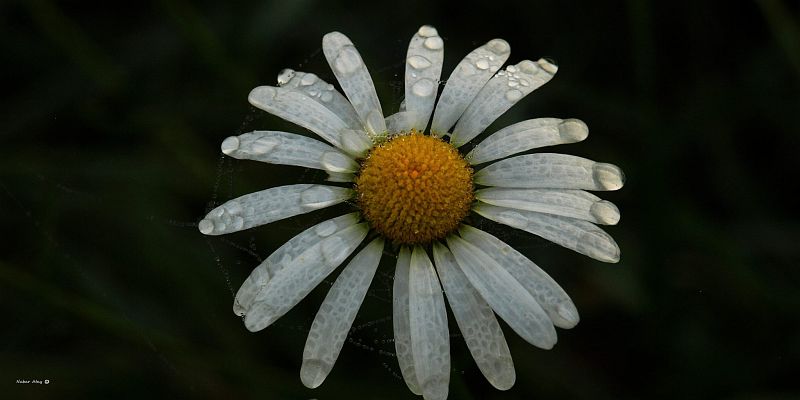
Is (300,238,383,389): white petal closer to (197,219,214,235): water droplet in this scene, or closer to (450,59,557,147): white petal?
(197,219,214,235): water droplet

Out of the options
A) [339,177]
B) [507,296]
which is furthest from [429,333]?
[339,177]

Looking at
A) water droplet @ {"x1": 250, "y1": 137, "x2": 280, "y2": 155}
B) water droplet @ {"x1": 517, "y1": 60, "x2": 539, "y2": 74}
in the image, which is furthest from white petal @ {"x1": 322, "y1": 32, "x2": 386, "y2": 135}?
water droplet @ {"x1": 517, "y1": 60, "x2": 539, "y2": 74}

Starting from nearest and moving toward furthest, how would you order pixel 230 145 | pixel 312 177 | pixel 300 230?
pixel 230 145 < pixel 300 230 < pixel 312 177

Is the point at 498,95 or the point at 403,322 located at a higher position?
the point at 498,95

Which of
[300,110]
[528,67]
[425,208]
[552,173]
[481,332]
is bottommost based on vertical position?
[481,332]

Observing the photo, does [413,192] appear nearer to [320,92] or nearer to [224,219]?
[320,92]

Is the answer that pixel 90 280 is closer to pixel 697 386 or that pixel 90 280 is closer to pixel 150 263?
pixel 150 263
